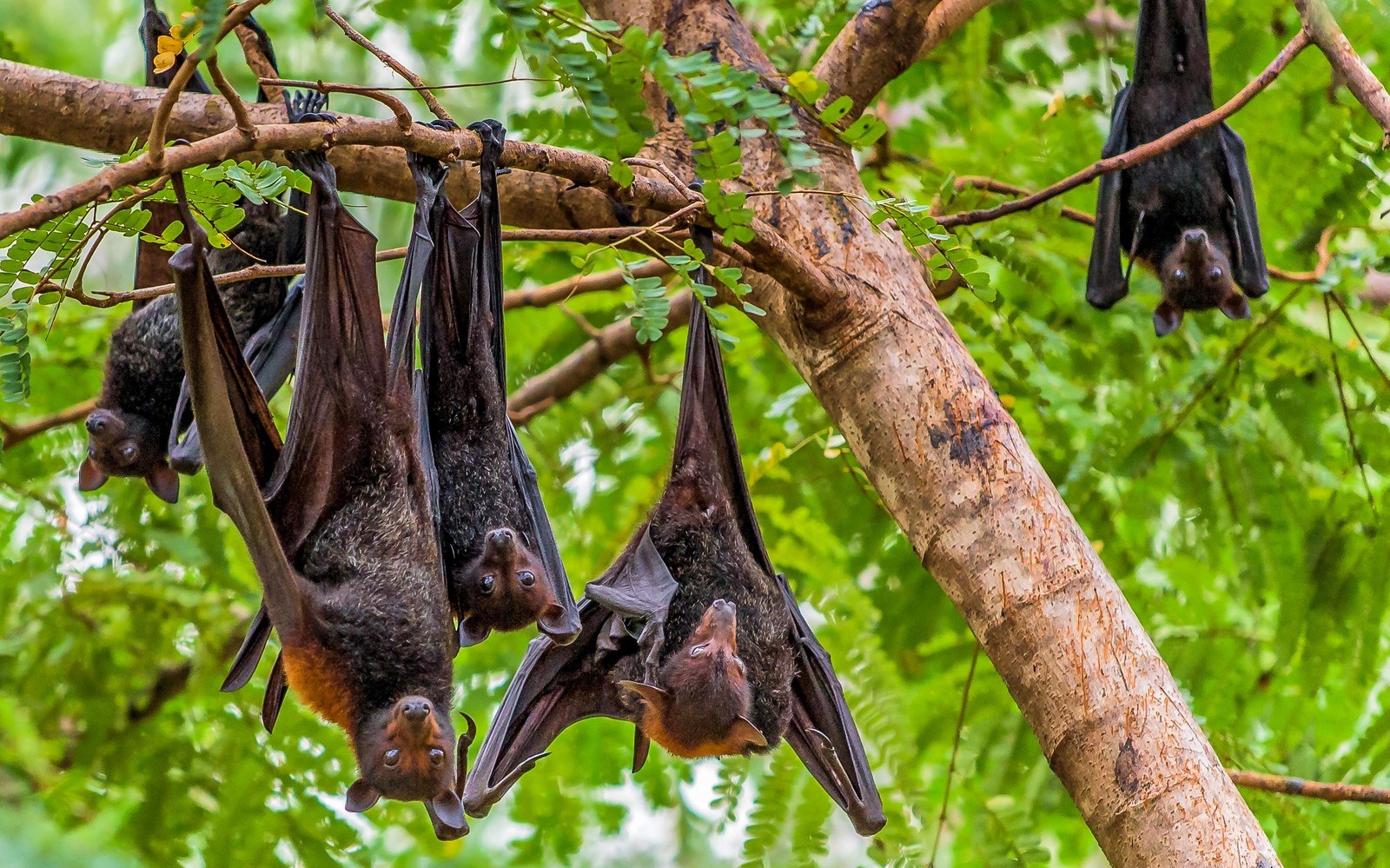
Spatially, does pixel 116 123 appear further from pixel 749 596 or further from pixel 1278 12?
pixel 1278 12

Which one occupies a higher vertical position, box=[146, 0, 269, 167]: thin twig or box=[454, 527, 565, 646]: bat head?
box=[146, 0, 269, 167]: thin twig

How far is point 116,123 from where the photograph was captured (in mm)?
4301

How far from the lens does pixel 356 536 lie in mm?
3830

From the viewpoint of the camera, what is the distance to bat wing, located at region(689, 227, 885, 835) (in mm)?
4641

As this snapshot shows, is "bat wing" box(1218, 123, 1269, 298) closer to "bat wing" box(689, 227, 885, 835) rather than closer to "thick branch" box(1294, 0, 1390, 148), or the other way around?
"thick branch" box(1294, 0, 1390, 148)

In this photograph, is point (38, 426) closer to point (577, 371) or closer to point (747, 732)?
point (577, 371)

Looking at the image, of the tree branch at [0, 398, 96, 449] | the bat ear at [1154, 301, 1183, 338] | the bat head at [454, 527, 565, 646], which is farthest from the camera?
the bat ear at [1154, 301, 1183, 338]

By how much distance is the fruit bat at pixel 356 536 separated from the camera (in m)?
3.66

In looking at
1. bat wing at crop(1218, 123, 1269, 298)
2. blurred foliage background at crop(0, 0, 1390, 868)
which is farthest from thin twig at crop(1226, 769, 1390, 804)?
bat wing at crop(1218, 123, 1269, 298)

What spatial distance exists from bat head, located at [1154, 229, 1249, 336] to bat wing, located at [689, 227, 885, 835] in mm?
2550

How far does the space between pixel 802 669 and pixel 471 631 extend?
1.44 meters

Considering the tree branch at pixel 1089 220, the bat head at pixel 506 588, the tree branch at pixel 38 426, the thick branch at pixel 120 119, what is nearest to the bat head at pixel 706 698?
the bat head at pixel 506 588

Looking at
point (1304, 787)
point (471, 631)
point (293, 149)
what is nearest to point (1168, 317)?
point (1304, 787)

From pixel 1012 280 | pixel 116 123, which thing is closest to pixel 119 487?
pixel 116 123
